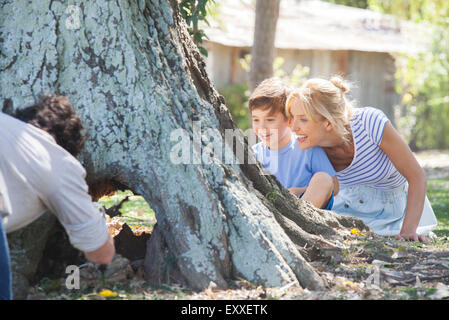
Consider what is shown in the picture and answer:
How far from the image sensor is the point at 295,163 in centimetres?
527

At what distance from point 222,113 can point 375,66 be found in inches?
670

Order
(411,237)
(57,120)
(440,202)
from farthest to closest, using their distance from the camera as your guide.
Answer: (440,202) < (411,237) < (57,120)

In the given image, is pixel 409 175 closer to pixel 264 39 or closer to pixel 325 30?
pixel 264 39

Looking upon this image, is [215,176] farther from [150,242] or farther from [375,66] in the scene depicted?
[375,66]

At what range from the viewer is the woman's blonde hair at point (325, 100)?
15.5ft

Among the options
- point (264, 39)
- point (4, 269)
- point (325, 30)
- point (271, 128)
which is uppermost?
point (325, 30)

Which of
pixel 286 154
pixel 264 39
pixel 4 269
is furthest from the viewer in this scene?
pixel 264 39

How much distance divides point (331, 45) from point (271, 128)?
13274 mm

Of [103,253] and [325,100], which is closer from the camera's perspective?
[103,253]

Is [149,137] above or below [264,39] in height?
below

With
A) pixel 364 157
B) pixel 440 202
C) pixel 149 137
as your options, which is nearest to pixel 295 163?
pixel 364 157

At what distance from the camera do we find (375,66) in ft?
65.7
